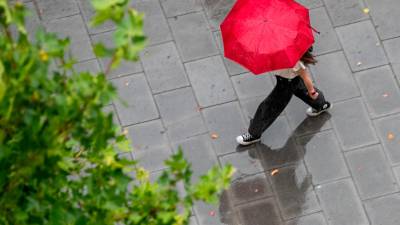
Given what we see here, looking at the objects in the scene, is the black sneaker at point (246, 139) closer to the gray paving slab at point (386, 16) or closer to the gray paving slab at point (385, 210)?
the gray paving slab at point (385, 210)

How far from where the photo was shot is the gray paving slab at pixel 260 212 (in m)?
7.55

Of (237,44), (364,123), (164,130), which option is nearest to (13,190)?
(237,44)

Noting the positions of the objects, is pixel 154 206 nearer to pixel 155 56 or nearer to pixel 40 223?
pixel 40 223

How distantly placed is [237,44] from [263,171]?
5.21 feet

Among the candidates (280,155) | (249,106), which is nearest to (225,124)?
(249,106)

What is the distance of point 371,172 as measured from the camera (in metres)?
7.69

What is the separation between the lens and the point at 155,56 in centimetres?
834

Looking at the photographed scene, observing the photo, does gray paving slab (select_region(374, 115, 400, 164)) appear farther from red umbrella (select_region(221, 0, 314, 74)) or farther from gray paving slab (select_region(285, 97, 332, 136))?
red umbrella (select_region(221, 0, 314, 74))

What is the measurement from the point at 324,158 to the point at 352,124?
0.48 meters

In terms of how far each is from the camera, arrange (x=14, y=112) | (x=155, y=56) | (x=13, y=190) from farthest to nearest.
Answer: (x=155, y=56)
(x=13, y=190)
(x=14, y=112)

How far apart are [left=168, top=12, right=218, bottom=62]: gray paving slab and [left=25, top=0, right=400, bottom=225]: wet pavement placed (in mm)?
11

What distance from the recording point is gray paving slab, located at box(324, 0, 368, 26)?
8.49m

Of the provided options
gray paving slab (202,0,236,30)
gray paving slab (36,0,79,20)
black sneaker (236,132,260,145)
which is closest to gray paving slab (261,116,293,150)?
black sneaker (236,132,260,145)

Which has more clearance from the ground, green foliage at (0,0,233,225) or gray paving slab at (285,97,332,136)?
green foliage at (0,0,233,225)
